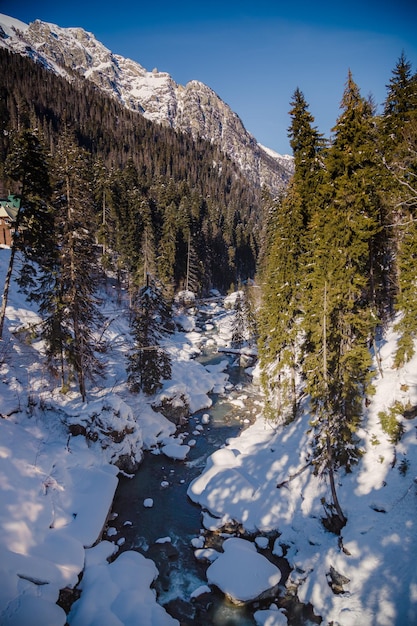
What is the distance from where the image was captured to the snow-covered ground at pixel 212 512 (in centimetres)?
1018

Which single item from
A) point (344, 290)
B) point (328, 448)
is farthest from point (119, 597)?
point (344, 290)

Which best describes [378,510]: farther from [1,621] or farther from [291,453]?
[1,621]

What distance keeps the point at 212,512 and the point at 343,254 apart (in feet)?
44.6

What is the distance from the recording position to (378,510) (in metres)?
12.6

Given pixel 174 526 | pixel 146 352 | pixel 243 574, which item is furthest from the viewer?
pixel 146 352

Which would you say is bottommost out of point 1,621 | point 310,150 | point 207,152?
point 1,621

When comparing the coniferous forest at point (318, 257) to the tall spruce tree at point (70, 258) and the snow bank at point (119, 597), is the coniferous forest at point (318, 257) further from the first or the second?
the snow bank at point (119, 597)

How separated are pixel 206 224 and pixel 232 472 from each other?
58.2 m

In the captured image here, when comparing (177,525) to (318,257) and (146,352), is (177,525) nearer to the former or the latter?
(146,352)

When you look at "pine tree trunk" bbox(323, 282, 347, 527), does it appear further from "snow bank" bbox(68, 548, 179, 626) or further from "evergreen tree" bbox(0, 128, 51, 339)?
"evergreen tree" bbox(0, 128, 51, 339)

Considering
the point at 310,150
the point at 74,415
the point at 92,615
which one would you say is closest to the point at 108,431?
the point at 74,415

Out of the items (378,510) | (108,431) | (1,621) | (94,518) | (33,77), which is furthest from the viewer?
(33,77)

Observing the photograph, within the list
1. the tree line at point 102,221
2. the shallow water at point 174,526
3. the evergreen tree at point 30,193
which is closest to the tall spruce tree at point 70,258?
the tree line at point 102,221

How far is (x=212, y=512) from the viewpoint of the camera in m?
15.5
